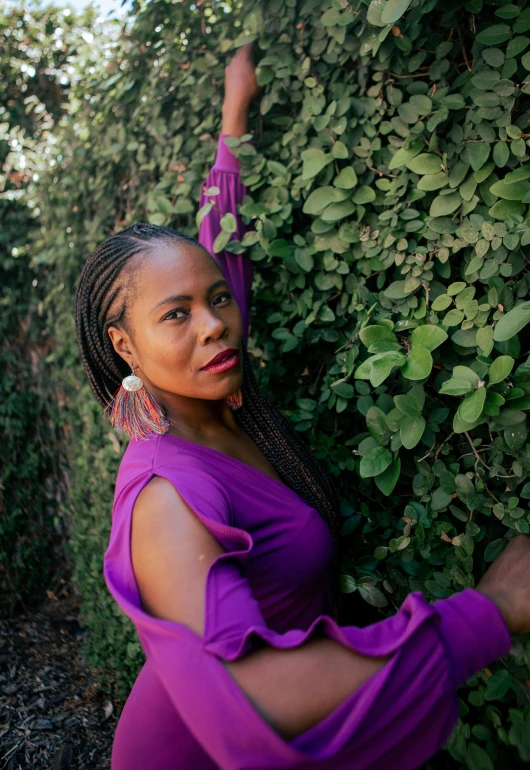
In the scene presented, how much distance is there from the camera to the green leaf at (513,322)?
4.70 feet

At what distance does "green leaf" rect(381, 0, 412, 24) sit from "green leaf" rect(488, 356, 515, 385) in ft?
2.81

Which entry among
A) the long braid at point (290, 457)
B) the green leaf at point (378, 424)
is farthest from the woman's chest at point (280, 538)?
the green leaf at point (378, 424)

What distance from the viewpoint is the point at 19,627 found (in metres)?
3.89

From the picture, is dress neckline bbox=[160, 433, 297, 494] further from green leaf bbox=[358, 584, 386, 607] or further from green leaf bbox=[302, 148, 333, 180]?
green leaf bbox=[302, 148, 333, 180]

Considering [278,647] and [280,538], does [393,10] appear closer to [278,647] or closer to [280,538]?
[280,538]

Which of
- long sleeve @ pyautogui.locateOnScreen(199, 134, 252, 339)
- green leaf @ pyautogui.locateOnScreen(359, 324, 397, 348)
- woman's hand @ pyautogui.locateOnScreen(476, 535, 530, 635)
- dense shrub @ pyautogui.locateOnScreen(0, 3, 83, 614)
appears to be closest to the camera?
woman's hand @ pyautogui.locateOnScreen(476, 535, 530, 635)

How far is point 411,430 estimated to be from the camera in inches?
66.0

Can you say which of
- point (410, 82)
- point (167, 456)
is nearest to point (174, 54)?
point (410, 82)

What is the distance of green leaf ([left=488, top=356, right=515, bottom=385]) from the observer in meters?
1.46

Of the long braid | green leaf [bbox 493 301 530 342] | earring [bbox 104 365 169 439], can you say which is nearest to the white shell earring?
earring [bbox 104 365 169 439]

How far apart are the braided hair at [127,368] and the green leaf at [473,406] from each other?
546 mm

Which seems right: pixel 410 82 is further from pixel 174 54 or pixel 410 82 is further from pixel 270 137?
pixel 174 54

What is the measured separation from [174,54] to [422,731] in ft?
8.36

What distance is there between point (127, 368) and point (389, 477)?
80cm
